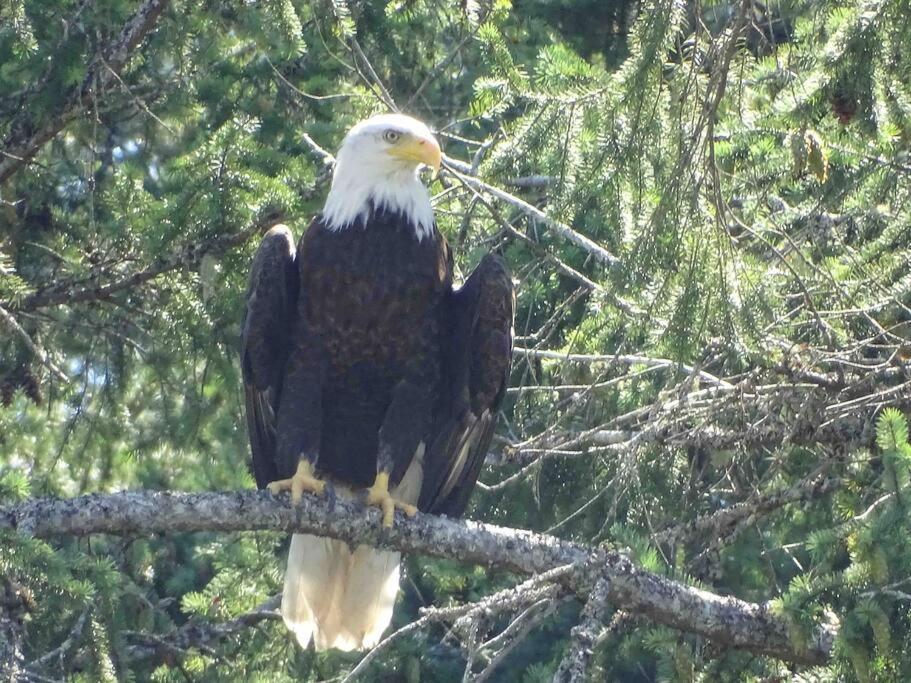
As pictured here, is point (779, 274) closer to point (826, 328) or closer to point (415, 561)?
point (826, 328)

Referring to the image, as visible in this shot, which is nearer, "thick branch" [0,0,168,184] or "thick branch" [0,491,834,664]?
"thick branch" [0,491,834,664]

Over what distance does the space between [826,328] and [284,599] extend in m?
2.45

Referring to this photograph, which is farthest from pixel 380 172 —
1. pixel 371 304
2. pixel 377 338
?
pixel 377 338

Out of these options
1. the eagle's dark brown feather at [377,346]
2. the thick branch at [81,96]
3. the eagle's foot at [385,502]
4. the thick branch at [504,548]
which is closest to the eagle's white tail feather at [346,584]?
the eagle's dark brown feather at [377,346]

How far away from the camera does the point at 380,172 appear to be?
17.6ft

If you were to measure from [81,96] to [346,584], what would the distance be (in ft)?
6.83

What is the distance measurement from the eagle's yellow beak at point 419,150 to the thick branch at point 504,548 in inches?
56.6

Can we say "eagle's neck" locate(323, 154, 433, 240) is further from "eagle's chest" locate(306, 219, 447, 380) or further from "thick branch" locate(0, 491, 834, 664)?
"thick branch" locate(0, 491, 834, 664)

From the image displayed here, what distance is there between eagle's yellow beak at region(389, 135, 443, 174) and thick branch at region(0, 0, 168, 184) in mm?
972

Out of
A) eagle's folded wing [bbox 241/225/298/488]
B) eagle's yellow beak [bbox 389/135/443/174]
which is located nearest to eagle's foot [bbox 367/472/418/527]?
eagle's folded wing [bbox 241/225/298/488]

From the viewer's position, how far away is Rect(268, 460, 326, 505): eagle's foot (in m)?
4.78

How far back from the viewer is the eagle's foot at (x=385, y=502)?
466 cm

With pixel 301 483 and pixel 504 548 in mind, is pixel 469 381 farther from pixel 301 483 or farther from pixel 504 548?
pixel 504 548

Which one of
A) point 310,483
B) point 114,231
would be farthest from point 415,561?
point 114,231
